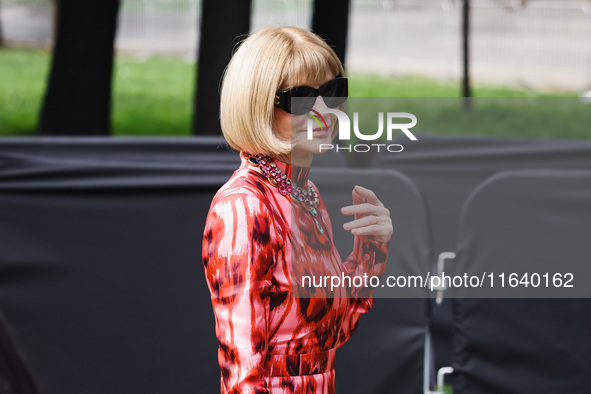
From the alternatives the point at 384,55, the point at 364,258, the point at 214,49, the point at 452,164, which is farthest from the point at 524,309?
the point at 384,55

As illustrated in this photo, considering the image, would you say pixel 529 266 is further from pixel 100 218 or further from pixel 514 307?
pixel 100 218

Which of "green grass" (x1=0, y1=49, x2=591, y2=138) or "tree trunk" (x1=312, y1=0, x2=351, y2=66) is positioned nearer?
"green grass" (x1=0, y1=49, x2=591, y2=138)

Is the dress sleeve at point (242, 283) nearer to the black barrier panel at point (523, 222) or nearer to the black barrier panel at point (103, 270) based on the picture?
the black barrier panel at point (523, 222)

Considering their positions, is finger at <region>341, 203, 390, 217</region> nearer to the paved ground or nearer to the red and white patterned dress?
the red and white patterned dress

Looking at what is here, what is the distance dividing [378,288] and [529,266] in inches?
23.5

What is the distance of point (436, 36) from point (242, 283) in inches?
Result: 818

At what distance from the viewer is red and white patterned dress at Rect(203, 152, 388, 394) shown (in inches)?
57.9

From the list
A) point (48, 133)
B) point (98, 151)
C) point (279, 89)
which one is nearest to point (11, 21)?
point (48, 133)

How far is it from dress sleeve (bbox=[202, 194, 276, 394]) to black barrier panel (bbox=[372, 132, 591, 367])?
5.95 ft

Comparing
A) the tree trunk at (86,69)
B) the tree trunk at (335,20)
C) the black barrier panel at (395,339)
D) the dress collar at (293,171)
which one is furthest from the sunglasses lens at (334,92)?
the tree trunk at (86,69)

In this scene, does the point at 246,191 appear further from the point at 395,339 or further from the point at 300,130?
the point at 395,339

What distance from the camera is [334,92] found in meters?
1.59

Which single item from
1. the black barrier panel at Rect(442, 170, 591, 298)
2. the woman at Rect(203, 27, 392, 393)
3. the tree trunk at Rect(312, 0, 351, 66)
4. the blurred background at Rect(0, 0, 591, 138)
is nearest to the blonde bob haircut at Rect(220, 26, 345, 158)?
the woman at Rect(203, 27, 392, 393)

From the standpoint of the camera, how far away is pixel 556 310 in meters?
3.05
